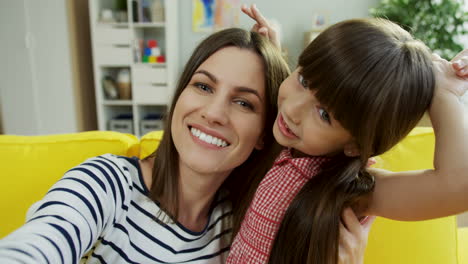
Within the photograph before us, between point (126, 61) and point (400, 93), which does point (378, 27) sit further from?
point (126, 61)

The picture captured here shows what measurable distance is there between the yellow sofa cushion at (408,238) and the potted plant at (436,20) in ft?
6.63

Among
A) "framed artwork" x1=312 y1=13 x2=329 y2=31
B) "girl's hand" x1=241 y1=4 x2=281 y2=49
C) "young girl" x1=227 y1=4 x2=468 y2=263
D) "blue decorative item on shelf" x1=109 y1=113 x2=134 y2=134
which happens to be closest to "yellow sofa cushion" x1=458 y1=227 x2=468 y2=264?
"young girl" x1=227 y1=4 x2=468 y2=263

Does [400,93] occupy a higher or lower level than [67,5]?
lower

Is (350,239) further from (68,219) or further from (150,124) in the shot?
(150,124)

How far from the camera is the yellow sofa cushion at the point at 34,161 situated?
949mm

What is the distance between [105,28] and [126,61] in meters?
0.35

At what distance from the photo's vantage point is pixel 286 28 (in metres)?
3.66

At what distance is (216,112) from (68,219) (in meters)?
0.39

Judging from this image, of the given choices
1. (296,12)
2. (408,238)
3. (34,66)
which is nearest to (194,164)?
(408,238)

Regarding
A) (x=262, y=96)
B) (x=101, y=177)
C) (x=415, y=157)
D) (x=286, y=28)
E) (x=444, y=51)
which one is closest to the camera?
(x=101, y=177)

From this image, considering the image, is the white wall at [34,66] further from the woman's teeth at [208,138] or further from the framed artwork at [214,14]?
the woman's teeth at [208,138]

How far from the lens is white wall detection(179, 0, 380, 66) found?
3.59m

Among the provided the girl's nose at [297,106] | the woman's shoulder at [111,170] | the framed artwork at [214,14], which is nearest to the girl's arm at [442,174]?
the girl's nose at [297,106]

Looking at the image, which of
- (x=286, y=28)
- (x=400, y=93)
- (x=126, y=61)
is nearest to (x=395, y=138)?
(x=400, y=93)
